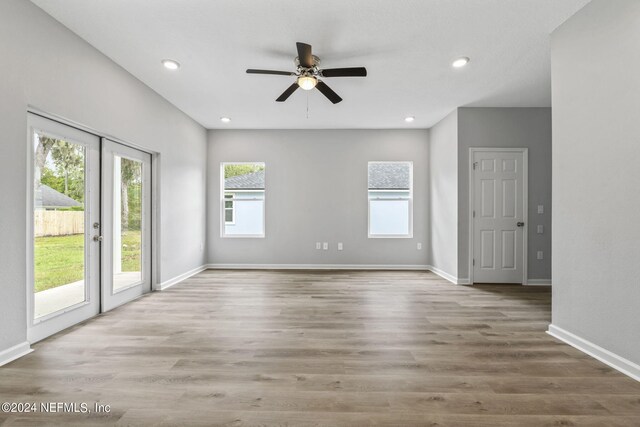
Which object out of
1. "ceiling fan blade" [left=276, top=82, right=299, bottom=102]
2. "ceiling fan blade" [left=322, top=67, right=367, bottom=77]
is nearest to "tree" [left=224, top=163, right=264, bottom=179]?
"ceiling fan blade" [left=276, top=82, right=299, bottom=102]

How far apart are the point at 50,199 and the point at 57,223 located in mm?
238

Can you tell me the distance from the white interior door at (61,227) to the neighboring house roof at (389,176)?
15.1 feet

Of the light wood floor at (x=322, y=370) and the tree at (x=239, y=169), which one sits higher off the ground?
the tree at (x=239, y=169)

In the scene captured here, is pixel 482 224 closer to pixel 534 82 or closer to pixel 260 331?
pixel 534 82

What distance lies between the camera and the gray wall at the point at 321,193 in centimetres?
601

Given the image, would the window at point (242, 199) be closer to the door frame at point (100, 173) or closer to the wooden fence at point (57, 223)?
the door frame at point (100, 173)

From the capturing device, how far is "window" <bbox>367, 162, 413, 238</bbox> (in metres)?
6.05

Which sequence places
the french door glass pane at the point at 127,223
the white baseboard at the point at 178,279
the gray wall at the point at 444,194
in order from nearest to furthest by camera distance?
the french door glass pane at the point at 127,223 < the white baseboard at the point at 178,279 < the gray wall at the point at 444,194

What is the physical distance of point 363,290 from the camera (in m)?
4.36

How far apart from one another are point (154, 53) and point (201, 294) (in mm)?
3089

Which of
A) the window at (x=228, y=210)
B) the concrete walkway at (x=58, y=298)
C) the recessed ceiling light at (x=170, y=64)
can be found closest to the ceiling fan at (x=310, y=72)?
the recessed ceiling light at (x=170, y=64)

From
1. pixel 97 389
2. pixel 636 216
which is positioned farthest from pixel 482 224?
pixel 97 389

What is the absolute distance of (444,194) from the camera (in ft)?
17.5

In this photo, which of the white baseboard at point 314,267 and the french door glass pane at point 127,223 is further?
the white baseboard at point 314,267
